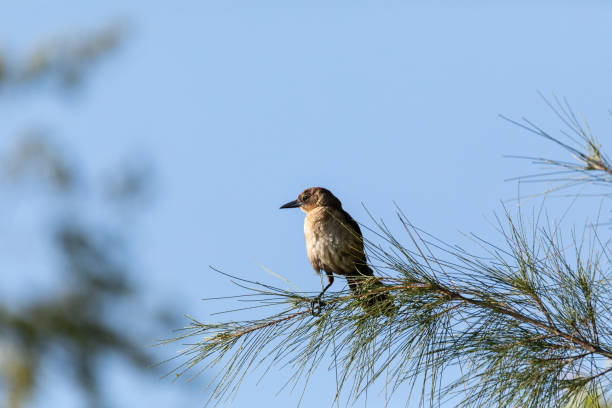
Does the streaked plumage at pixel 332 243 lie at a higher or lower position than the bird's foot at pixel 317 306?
higher

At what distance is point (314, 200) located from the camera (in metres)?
3.75

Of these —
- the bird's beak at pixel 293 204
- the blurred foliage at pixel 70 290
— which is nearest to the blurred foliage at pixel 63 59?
the blurred foliage at pixel 70 290

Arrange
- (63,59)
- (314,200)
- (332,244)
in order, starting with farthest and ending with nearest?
(63,59) → (314,200) → (332,244)

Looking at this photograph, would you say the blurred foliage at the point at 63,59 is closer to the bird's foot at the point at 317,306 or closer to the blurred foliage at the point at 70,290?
the blurred foliage at the point at 70,290

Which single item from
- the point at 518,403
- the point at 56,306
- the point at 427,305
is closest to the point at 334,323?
the point at 427,305

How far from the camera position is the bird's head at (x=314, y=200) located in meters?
3.71

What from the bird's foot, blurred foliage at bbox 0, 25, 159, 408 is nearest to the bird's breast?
the bird's foot

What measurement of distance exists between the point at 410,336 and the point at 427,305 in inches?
4.7

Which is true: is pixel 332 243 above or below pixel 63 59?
below

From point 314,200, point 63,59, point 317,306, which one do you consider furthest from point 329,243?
point 63,59

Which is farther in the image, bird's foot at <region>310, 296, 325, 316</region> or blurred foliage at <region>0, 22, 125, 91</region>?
blurred foliage at <region>0, 22, 125, 91</region>

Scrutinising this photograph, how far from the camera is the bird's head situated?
371 centimetres

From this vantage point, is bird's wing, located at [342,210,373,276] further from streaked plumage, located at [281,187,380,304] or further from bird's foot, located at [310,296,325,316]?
bird's foot, located at [310,296,325,316]

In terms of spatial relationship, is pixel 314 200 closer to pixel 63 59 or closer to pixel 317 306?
pixel 317 306
